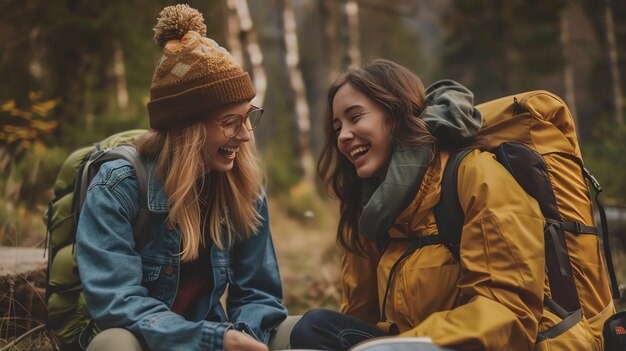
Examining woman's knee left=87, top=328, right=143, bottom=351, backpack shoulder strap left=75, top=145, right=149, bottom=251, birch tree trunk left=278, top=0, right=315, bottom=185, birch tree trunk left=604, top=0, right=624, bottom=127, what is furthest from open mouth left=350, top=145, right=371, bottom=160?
birch tree trunk left=604, top=0, right=624, bottom=127

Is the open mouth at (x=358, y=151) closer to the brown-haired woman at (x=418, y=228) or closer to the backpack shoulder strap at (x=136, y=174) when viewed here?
the brown-haired woman at (x=418, y=228)

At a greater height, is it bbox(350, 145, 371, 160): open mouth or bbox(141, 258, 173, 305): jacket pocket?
bbox(350, 145, 371, 160): open mouth

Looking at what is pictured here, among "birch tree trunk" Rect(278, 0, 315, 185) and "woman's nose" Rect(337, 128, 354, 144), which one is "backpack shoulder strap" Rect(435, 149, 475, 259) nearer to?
"woman's nose" Rect(337, 128, 354, 144)

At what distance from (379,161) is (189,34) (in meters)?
1.00

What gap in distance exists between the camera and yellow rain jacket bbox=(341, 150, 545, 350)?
221 centimetres

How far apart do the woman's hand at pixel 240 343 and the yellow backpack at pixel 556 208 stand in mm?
838

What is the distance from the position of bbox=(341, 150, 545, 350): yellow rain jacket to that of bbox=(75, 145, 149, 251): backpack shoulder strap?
1041 mm

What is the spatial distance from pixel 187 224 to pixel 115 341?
0.60 metres

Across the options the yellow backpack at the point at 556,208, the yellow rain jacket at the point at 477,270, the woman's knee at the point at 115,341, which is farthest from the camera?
the yellow backpack at the point at 556,208

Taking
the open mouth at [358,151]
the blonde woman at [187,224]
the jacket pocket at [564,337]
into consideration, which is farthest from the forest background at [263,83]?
the jacket pocket at [564,337]

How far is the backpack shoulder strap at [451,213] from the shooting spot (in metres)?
2.51

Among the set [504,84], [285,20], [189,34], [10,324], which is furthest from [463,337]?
[504,84]

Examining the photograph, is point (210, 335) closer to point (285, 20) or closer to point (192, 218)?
point (192, 218)

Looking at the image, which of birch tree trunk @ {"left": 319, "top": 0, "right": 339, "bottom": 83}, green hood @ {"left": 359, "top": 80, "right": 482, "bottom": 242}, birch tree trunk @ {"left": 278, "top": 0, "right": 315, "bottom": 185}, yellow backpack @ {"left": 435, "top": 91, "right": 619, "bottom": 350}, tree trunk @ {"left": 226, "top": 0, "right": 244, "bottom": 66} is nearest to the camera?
yellow backpack @ {"left": 435, "top": 91, "right": 619, "bottom": 350}
